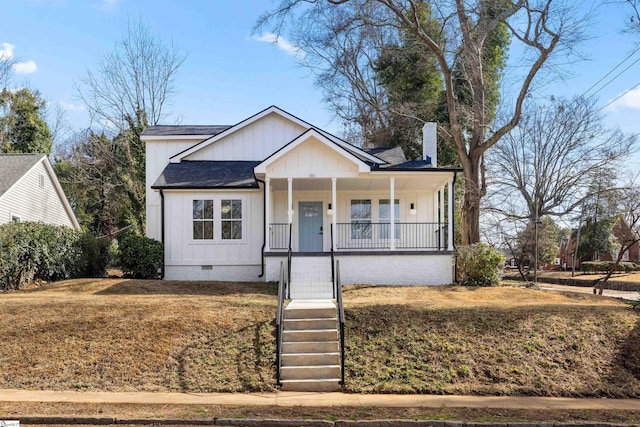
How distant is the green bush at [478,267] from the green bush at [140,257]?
1016cm

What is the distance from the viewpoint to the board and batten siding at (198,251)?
61.6ft

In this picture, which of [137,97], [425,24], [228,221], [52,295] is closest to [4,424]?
[52,295]

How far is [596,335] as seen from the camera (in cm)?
1103

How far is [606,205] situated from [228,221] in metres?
28.6

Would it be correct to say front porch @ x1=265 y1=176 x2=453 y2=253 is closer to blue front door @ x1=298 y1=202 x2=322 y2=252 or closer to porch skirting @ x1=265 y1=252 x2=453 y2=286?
blue front door @ x1=298 y1=202 x2=322 y2=252

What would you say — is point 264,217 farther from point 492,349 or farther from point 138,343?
point 492,349

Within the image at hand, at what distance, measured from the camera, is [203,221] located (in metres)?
18.9

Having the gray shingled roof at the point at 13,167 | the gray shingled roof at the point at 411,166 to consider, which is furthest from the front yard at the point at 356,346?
the gray shingled roof at the point at 13,167

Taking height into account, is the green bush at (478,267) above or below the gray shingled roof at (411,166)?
below

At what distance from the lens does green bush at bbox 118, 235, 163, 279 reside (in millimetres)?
18062

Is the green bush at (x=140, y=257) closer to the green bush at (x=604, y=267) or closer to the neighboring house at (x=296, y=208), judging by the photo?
the neighboring house at (x=296, y=208)

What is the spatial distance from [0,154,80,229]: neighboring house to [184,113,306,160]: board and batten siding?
8064mm

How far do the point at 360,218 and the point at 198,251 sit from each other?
5.91 meters

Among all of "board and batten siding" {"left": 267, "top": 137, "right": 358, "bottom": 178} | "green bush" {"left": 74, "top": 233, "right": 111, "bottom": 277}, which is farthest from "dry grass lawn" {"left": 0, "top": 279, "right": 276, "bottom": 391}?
"green bush" {"left": 74, "top": 233, "right": 111, "bottom": 277}
